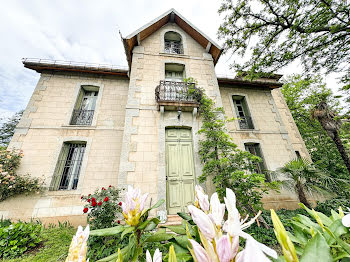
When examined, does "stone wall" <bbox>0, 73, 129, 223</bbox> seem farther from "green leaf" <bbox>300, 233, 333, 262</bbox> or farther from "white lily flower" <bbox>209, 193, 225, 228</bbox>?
"green leaf" <bbox>300, 233, 333, 262</bbox>

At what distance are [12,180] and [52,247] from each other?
9.71 feet

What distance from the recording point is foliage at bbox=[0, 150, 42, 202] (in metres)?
4.30

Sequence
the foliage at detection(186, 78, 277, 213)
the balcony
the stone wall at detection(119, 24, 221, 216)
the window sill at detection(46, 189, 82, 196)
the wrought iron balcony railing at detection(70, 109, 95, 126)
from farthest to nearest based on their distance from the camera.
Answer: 1. the wrought iron balcony railing at detection(70, 109, 95, 126)
2. the balcony
3. the window sill at detection(46, 189, 82, 196)
4. the stone wall at detection(119, 24, 221, 216)
5. the foliage at detection(186, 78, 277, 213)

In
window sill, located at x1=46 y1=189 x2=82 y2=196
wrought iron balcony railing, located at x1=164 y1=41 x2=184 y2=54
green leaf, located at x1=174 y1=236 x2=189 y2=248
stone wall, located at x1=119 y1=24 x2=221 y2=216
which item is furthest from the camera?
wrought iron balcony railing, located at x1=164 y1=41 x2=184 y2=54

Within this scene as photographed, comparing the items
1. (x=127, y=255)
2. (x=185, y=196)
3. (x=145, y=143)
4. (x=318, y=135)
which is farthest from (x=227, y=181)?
(x=318, y=135)

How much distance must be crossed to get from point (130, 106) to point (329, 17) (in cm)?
726

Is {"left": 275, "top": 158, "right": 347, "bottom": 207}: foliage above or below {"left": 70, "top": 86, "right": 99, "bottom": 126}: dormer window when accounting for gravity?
below

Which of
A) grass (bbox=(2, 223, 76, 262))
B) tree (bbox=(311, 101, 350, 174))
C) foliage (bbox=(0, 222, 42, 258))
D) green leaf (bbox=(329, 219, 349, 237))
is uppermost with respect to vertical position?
tree (bbox=(311, 101, 350, 174))

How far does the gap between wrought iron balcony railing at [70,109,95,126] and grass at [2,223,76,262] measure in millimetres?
4053

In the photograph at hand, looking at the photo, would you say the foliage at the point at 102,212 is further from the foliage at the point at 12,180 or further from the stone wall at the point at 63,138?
the foliage at the point at 12,180

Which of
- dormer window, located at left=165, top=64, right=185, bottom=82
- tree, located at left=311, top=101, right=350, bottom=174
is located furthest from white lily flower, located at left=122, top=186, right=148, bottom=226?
tree, located at left=311, top=101, right=350, bottom=174

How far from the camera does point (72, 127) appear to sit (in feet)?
19.1

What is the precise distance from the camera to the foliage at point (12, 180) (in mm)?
4305

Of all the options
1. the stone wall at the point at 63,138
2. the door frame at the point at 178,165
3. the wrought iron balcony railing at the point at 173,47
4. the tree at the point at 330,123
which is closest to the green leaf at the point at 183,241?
the door frame at the point at 178,165
